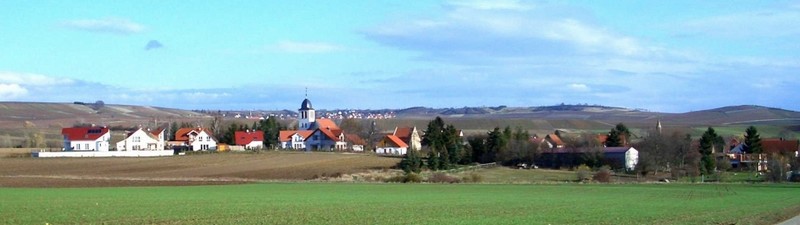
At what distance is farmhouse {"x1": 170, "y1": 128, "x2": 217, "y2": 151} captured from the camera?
152125 millimetres

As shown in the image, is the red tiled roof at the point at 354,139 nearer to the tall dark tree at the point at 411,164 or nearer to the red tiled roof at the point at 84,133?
the red tiled roof at the point at 84,133

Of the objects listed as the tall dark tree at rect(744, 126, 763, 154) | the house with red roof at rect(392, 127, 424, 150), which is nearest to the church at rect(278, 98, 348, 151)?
the house with red roof at rect(392, 127, 424, 150)

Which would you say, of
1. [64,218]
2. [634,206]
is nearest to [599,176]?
[634,206]

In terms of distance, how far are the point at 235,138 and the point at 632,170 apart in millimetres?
69658

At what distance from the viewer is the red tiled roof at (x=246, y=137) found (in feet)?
519

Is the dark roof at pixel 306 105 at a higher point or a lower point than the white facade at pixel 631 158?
Answer: higher

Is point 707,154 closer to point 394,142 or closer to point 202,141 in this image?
point 394,142

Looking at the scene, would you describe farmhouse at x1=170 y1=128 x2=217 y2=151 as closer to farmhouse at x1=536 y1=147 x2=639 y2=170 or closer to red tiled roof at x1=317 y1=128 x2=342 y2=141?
red tiled roof at x1=317 y1=128 x2=342 y2=141

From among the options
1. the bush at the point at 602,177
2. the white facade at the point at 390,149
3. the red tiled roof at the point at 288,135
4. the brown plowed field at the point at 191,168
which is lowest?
the bush at the point at 602,177

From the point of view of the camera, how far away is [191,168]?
10362cm

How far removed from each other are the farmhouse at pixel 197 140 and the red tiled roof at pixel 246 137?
3882 millimetres

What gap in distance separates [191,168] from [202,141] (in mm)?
50904

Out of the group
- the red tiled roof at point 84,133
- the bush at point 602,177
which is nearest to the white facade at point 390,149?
the red tiled roof at point 84,133

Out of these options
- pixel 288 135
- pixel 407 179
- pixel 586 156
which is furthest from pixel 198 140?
pixel 407 179
